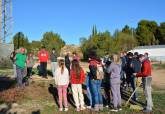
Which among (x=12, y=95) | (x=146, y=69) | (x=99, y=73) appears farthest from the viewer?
(x=12, y=95)

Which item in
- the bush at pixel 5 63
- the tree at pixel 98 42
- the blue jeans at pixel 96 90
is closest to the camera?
the blue jeans at pixel 96 90

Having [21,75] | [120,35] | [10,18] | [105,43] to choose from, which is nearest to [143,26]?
[120,35]

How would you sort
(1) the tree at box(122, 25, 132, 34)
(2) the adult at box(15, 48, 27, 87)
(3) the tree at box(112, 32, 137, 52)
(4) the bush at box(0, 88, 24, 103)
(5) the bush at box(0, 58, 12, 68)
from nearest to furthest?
(4) the bush at box(0, 88, 24, 103) < (2) the adult at box(15, 48, 27, 87) < (5) the bush at box(0, 58, 12, 68) < (3) the tree at box(112, 32, 137, 52) < (1) the tree at box(122, 25, 132, 34)

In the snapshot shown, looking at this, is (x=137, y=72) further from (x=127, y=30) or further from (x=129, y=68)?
(x=127, y=30)

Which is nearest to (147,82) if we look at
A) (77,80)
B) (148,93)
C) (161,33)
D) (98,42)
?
(148,93)

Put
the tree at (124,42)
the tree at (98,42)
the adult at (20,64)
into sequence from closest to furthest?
the adult at (20,64) → the tree at (98,42) → the tree at (124,42)

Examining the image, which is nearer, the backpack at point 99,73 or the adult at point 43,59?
the backpack at point 99,73

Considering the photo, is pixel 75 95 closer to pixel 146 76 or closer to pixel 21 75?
pixel 146 76

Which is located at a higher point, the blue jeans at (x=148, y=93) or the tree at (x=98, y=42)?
the tree at (x=98, y=42)

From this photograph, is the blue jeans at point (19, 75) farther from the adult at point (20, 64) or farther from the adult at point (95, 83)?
the adult at point (95, 83)

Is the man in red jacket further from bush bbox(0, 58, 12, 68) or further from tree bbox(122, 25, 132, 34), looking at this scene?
tree bbox(122, 25, 132, 34)

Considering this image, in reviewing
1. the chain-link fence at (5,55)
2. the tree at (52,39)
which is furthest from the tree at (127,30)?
the chain-link fence at (5,55)

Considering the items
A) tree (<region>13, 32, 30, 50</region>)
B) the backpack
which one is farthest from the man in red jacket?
tree (<region>13, 32, 30, 50</region>)

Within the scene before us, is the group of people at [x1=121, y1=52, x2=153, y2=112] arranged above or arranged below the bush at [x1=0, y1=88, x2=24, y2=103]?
above
